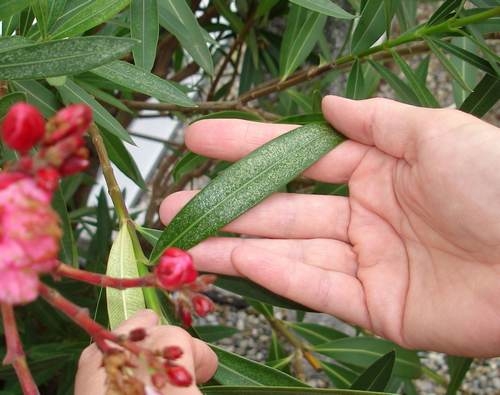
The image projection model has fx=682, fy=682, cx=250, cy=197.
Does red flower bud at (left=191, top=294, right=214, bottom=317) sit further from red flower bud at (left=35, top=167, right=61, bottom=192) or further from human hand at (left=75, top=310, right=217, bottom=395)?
red flower bud at (left=35, top=167, right=61, bottom=192)

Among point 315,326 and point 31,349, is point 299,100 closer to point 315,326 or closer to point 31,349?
point 315,326

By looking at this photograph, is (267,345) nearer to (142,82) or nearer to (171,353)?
(142,82)

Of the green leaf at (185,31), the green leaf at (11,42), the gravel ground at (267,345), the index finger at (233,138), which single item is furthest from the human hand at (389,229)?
the gravel ground at (267,345)

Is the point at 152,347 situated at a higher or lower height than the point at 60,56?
lower

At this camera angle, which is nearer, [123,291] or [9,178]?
[9,178]

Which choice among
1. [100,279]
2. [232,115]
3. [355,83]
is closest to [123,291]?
[100,279]

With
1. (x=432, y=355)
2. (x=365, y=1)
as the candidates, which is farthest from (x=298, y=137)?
(x=432, y=355)

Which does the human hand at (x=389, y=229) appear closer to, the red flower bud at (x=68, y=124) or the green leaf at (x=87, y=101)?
the green leaf at (x=87, y=101)

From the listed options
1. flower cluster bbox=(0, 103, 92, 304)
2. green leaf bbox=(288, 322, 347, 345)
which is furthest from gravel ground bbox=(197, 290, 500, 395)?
flower cluster bbox=(0, 103, 92, 304)

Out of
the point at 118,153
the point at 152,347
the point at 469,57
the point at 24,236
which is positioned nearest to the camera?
the point at 24,236
